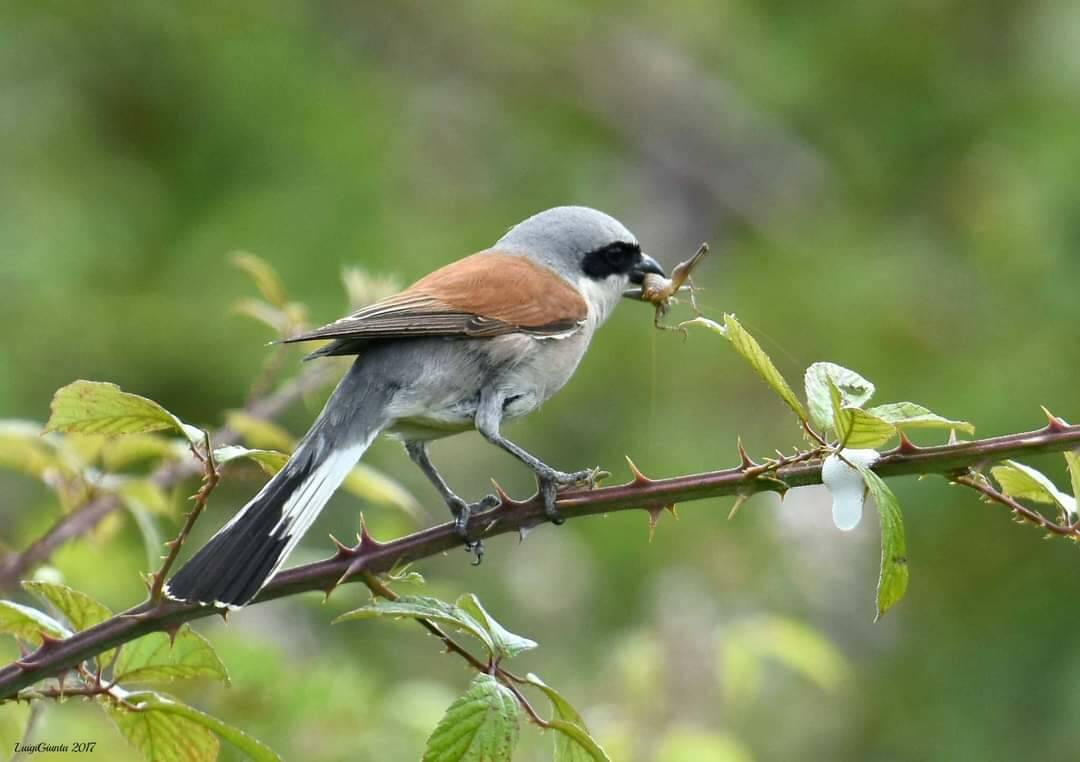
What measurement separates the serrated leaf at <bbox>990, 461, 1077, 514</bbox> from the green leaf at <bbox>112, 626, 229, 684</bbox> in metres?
1.27

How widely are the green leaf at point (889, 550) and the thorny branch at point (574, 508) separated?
147 mm

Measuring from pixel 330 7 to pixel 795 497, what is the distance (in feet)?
23.2

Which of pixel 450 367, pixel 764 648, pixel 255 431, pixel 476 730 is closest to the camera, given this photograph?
pixel 476 730

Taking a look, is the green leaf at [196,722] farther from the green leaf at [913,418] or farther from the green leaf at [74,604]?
the green leaf at [913,418]

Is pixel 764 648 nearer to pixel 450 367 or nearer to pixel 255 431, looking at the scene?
pixel 450 367

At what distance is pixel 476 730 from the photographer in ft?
6.12

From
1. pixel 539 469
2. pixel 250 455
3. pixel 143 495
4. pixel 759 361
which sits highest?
pixel 539 469

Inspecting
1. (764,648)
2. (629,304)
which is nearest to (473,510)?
(764,648)

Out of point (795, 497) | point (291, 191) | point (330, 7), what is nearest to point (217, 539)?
point (795, 497)

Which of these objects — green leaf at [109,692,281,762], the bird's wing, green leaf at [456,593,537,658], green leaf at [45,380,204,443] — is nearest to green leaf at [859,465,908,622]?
green leaf at [456,593,537,658]

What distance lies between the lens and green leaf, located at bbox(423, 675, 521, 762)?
1.85 m

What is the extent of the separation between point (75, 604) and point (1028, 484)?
1.50 metres

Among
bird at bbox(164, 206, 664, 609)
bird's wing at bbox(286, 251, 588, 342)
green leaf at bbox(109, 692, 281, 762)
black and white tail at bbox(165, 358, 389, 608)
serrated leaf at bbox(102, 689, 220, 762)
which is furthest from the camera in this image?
bird's wing at bbox(286, 251, 588, 342)

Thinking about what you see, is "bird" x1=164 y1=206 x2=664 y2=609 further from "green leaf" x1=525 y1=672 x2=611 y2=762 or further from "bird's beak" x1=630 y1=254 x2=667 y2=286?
"green leaf" x1=525 y1=672 x2=611 y2=762
